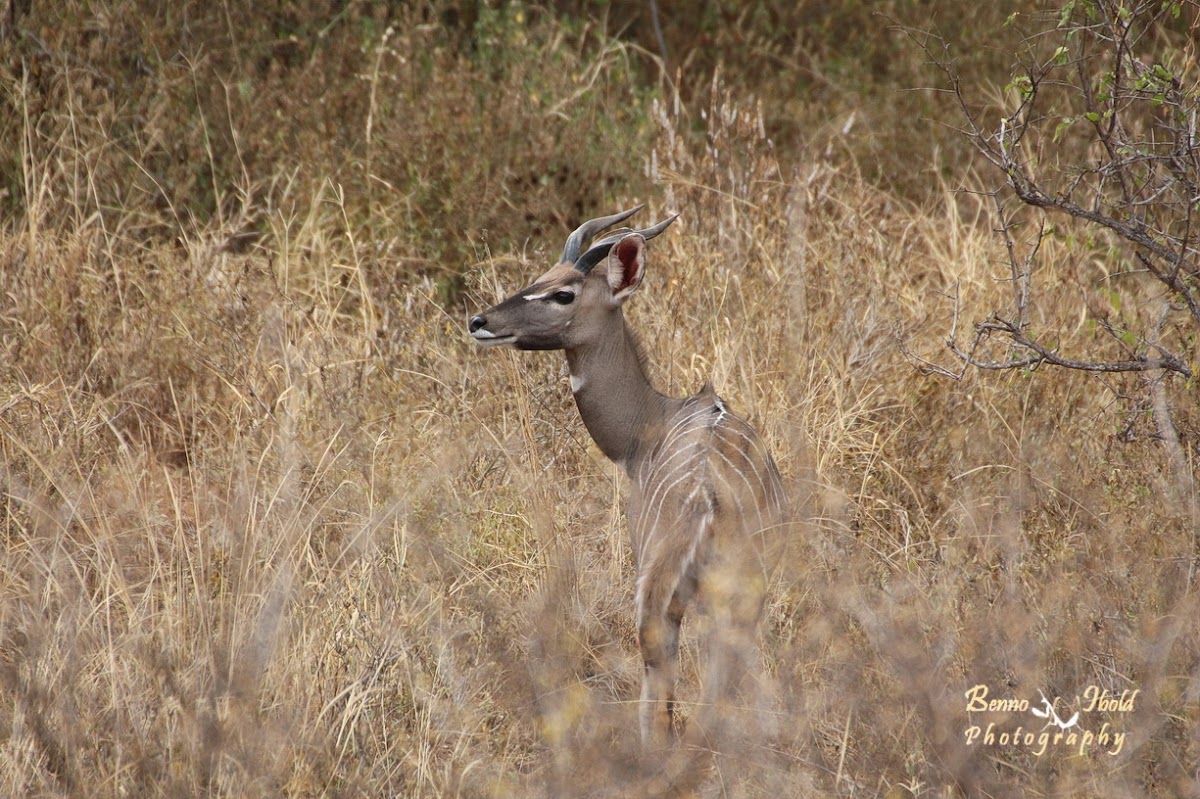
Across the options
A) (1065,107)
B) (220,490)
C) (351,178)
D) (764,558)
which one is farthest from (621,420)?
(1065,107)

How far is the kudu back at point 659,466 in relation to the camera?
4.39 meters

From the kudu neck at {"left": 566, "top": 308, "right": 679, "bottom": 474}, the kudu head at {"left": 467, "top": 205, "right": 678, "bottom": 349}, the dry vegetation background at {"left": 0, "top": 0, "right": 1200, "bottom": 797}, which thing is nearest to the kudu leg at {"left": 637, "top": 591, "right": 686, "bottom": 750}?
the dry vegetation background at {"left": 0, "top": 0, "right": 1200, "bottom": 797}

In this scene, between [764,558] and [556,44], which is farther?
[556,44]

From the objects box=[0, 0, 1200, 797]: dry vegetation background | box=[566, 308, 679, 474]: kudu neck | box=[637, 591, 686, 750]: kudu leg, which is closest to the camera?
box=[0, 0, 1200, 797]: dry vegetation background

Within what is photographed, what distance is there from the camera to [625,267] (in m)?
5.39

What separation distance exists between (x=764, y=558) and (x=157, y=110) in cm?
508

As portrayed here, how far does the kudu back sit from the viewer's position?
4.39 m

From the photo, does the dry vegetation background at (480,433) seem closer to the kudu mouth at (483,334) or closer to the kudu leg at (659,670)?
the kudu leg at (659,670)

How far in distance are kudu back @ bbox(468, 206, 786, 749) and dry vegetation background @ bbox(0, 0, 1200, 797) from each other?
0.62 ft

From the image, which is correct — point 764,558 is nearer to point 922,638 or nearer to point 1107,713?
point 922,638

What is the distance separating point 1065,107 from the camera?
357 inches

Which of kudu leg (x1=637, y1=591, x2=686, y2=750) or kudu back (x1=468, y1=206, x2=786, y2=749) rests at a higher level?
kudu back (x1=468, y1=206, x2=786, y2=749)

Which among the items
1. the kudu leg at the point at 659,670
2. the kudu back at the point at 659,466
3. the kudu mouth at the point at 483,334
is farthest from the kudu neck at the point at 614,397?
the kudu leg at the point at 659,670

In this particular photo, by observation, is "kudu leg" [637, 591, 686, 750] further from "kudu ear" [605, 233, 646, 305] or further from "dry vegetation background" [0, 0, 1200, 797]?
"kudu ear" [605, 233, 646, 305]
